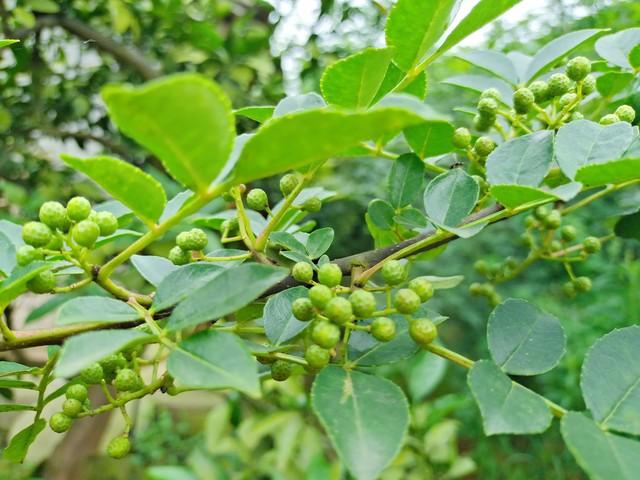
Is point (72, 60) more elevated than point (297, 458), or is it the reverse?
point (72, 60)

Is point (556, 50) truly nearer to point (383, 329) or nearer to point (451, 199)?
point (451, 199)

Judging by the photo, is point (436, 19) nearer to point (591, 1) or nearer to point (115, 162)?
point (115, 162)

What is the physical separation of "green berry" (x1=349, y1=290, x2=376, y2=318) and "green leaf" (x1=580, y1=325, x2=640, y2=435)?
15 centimetres

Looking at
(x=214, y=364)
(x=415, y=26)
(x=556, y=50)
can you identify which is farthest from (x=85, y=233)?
(x=556, y=50)

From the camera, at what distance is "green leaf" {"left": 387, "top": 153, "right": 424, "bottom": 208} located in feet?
1.90

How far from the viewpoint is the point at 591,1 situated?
163cm

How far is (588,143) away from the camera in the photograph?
1.58 ft

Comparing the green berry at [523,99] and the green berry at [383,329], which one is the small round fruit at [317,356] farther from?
the green berry at [523,99]

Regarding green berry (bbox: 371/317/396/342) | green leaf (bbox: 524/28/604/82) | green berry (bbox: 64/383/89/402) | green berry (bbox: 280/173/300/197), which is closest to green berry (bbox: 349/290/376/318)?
green berry (bbox: 371/317/396/342)

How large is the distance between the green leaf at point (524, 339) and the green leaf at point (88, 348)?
10.6 inches

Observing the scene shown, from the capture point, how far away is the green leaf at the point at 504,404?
0.39m

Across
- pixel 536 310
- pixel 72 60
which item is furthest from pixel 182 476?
pixel 72 60

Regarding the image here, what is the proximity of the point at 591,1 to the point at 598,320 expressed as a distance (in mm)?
1798

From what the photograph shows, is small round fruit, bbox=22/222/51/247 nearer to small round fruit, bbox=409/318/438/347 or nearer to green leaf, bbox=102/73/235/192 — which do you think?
green leaf, bbox=102/73/235/192
